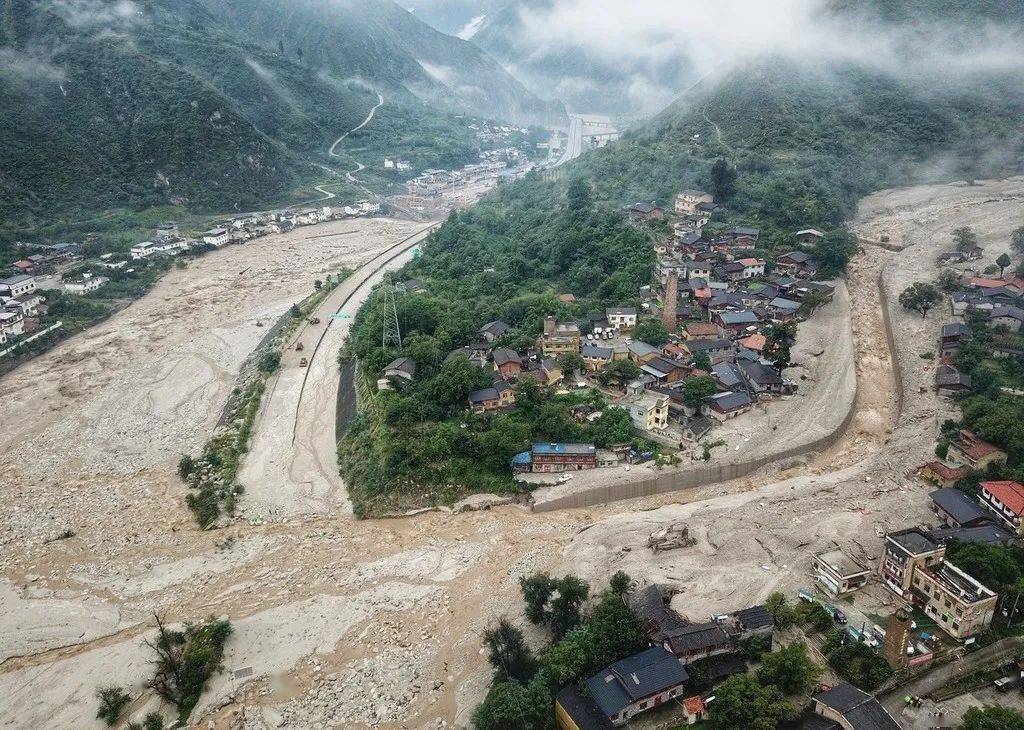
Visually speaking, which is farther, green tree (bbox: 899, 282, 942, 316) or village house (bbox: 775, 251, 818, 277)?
village house (bbox: 775, 251, 818, 277)

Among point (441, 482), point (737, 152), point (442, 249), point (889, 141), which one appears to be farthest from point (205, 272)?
point (889, 141)

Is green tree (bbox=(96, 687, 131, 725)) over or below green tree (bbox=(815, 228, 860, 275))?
below

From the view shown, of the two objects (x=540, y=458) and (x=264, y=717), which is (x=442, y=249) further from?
(x=264, y=717)

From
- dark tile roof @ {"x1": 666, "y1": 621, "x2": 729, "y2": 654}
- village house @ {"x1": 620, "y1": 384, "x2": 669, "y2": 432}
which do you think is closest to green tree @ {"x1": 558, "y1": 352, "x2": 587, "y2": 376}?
village house @ {"x1": 620, "y1": 384, "x2": 669, "y2": 432}

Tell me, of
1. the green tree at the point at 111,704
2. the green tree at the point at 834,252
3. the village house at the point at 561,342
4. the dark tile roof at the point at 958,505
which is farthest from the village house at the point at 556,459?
the green tree at the point at 834,252

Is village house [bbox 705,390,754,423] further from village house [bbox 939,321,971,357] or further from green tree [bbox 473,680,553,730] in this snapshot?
green tree [bbox 473,680,553,730]

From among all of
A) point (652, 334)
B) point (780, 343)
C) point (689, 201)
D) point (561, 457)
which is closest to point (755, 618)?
point (561, 457)

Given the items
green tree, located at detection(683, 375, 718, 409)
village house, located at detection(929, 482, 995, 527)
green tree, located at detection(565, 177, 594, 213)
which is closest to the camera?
village house, located at detection(929, 482, 995, 527)
